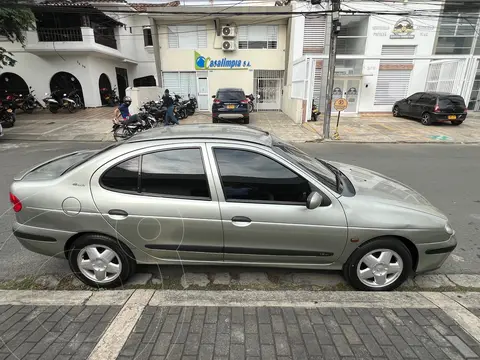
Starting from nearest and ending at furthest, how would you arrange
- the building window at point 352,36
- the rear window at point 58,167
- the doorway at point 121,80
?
1. the rear window at point 58,167
2. the building window at point 352,36
3. the doorway at point 121,80

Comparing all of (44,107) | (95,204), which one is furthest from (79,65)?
(95,204)

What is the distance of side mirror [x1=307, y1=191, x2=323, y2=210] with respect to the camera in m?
2.42

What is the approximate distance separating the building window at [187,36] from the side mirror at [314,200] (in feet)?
62.5

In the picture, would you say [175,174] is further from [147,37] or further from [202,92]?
[147,37]

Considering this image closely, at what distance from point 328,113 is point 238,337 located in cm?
993

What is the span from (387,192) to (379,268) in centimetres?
75

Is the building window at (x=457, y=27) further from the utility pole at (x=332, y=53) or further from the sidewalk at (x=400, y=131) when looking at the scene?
the utility pole at (x=332, y=53)

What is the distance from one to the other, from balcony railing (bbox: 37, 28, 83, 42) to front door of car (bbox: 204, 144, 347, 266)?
65.7ft

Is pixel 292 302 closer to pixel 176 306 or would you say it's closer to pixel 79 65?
pixel 176 306

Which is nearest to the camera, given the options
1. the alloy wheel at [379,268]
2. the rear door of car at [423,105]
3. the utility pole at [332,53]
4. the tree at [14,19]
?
the alloy wheel at [379,268]

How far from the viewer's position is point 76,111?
58.9ft

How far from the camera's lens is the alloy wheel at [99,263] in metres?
2.71

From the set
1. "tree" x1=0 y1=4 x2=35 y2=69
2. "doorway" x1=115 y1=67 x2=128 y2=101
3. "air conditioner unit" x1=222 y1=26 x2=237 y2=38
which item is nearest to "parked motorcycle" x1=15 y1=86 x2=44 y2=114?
"tree" x1=0 y1=4 x2=35 y2=69

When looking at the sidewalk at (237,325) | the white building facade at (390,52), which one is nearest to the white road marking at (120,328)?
the sidewalk at (237,325)
